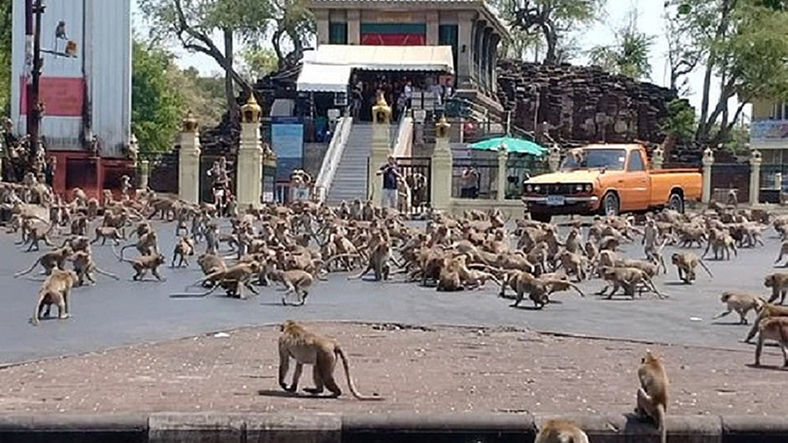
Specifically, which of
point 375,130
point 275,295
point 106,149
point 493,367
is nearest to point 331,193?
Result: point 375,130

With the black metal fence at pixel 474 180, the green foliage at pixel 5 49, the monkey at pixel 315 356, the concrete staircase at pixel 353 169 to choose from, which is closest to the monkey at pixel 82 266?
the monkey at pixel 315 356

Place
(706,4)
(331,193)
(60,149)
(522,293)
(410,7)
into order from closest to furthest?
(522,293) → (60,149) → (331,193) → (410,7) → (706,4)

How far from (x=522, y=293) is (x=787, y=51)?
44.5m

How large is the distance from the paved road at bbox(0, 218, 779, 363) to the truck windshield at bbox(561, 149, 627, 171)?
43.6 ft

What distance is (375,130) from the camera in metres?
38.1

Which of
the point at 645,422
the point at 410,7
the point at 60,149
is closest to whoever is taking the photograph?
the point at 645,422

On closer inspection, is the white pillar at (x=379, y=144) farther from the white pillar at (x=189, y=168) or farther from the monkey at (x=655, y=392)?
the monkey at (x=655, y=392)

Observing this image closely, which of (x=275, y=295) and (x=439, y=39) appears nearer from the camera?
(x=275, y=295)

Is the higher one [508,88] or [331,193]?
[508,88]

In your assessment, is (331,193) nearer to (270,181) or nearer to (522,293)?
(270,181)

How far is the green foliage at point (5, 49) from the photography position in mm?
53972

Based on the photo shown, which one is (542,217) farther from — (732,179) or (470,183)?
(732,179)

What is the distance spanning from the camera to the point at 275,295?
54.2 feet

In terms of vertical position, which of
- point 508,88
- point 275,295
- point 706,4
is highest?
point 706,4
